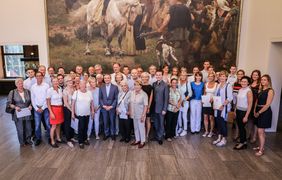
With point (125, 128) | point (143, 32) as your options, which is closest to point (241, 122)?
point (125, 128)

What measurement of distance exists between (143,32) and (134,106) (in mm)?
4289

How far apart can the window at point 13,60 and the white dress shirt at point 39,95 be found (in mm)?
8911

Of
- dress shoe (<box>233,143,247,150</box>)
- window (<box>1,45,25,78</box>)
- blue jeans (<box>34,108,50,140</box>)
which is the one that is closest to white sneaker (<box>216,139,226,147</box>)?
dress shoe (<box>233,143,247,150</box>)

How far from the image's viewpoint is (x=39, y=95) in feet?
18.7

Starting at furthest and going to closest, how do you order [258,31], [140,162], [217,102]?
[258,31] < [217,102] < [140,162]

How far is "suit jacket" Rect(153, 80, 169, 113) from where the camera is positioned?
5.80 metres

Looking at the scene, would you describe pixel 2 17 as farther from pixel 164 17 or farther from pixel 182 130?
pixel 182 130

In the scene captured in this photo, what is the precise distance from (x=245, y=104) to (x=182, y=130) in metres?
2.14

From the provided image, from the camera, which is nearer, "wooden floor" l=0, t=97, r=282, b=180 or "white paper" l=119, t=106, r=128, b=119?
"wooden floor" l=0, t=97, r=282, b=180

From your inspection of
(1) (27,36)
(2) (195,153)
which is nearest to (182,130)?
(2) (195,153)

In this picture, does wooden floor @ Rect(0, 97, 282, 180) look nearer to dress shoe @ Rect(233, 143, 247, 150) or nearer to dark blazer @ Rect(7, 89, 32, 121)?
dress shoe @ Rect(233, 143, 247, 150)

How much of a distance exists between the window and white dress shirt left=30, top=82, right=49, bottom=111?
8.91 metres

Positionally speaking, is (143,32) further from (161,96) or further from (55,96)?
(55,96)

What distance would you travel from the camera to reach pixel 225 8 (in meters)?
8.73
